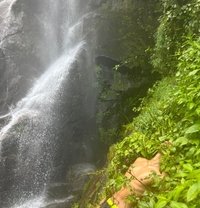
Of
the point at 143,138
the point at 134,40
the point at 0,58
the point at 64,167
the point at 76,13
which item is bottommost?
the point at 64,167

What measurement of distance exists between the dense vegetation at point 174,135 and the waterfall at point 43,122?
159 inches

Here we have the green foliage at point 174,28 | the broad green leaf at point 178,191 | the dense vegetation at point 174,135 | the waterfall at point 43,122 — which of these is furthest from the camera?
the waterfall at point 43,122

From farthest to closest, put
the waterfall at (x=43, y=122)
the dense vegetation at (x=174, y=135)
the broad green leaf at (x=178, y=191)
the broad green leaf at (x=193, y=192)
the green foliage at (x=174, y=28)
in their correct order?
1. the waterfall at (x=43, y=122)
2. the green foliage at (x=174, y=28)
3. the dense vegetation at (x=174, y=135)
4. the broad green leaf at (x=178, y=191)
5. the broad green leaf at (x=193, y=192)

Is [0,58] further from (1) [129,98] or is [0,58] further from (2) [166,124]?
(2) [166,124]

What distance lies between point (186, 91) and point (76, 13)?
9141 millimetres

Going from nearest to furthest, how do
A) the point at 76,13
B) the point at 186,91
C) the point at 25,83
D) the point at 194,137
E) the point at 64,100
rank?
the point at 194,137 → the point at 186,91 → the point at 64,100 → the point at 25,83 → the point at 76,13

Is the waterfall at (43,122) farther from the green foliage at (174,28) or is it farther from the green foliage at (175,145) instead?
the green foliage at (175,145)

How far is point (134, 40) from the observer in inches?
397

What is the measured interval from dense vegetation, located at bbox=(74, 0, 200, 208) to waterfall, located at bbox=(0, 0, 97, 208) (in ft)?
13.2

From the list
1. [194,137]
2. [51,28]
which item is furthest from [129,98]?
[194,137]

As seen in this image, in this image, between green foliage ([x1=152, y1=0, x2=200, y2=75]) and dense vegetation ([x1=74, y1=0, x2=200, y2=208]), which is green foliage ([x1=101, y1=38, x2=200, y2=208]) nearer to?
dense vegetation ([x1=74, y1=0, x2=200, y2=208])

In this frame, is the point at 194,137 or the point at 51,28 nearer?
the point at 194,137

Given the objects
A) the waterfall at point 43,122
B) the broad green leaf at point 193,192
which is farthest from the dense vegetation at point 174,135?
the waterfall at point 43,122

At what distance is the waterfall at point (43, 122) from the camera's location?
31.4ft
